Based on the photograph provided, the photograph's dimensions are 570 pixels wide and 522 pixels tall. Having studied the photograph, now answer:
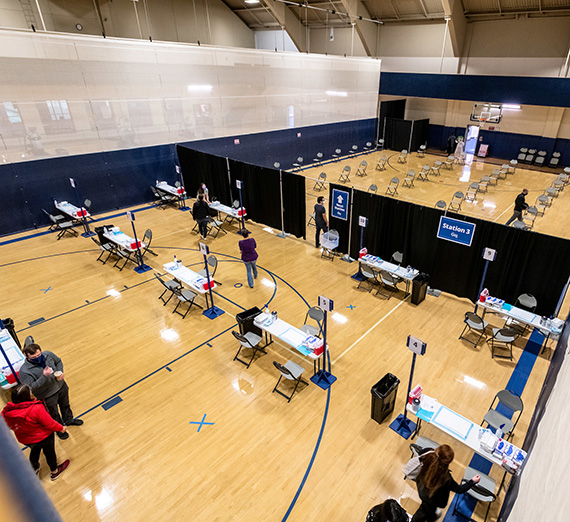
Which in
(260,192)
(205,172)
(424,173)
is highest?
(205,172)

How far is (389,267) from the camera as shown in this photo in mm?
9766

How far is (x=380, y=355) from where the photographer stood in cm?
768

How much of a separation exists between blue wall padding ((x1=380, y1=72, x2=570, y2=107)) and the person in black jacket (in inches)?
833

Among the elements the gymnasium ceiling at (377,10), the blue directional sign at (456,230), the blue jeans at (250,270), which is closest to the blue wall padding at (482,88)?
the gymnasium ceiling at (377,10)

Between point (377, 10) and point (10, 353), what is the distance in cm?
2701

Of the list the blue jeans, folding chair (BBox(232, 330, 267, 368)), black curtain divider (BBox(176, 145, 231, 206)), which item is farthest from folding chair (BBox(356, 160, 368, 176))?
folding chair (BBox(232, 330, 267, 368))

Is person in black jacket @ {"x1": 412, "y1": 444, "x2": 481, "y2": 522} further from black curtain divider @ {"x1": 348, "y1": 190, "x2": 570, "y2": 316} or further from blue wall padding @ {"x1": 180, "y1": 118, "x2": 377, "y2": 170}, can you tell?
blue wall padding @ {"x1": 180, "y1": 118, "x2": 377, "y2": 170}

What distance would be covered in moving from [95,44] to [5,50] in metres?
2.73

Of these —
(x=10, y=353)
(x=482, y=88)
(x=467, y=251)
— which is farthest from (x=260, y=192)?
(x=482, y=88)

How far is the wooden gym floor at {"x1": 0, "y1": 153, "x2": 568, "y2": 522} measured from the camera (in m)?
5.34

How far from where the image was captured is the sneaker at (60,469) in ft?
18.3

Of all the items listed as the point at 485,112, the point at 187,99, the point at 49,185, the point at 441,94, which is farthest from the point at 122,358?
the point at 485,112

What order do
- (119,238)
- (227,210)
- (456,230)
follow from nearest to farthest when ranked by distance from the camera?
(456,230), (119,238), (227,210)

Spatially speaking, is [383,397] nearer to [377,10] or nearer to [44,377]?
[44,377]
